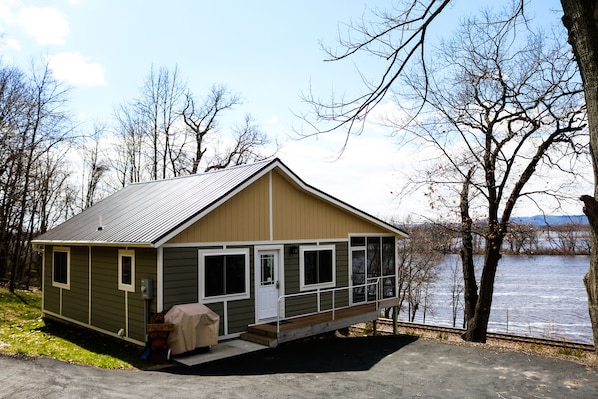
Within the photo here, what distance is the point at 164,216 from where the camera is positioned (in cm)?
1128

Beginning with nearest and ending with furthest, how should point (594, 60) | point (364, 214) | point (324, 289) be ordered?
point (594, 60) → point (324, 289) → point (364, 214)

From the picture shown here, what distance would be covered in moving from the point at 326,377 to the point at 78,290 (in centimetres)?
802

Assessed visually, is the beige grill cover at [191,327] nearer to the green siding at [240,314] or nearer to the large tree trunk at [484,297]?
the green siding at [240,314]

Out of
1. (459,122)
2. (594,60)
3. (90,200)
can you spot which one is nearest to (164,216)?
(594,60)

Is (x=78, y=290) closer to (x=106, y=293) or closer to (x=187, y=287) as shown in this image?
(x=106, y=293)

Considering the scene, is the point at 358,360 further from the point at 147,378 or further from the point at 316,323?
the point at 147,378

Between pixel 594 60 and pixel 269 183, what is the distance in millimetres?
8986

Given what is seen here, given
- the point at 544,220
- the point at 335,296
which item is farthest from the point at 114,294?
the point at 544,220

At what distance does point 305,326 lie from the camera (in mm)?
11312

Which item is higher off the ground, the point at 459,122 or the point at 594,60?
the point at 459,122

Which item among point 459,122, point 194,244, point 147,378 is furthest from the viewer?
point 459,122

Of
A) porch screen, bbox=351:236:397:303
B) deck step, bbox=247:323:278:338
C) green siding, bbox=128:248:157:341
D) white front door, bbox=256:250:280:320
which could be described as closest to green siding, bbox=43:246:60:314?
green siding, bbox=128:248:157:341

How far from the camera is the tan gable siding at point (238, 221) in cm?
1081

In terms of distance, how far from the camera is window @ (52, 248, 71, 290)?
1378 cm
